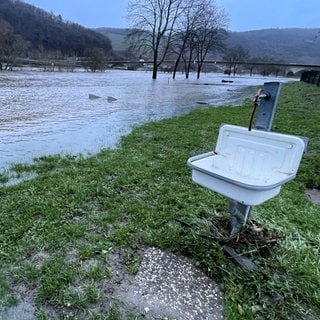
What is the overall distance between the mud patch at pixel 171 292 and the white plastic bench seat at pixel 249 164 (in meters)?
0.66

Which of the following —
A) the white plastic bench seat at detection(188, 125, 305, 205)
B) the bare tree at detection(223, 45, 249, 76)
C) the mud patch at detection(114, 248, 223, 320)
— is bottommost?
the bare tree at detection(223, 45, 249, 76)

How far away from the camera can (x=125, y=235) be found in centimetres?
255

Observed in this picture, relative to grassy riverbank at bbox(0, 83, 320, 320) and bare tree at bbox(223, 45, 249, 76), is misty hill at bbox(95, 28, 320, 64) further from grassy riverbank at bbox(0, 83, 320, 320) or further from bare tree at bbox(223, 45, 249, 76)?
grassy riverbank at bbox(0, 83, 320, 320)

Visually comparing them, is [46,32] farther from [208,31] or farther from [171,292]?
[171,292]

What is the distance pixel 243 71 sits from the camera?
239 ft

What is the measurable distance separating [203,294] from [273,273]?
22.0 inches

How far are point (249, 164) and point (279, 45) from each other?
133 metres

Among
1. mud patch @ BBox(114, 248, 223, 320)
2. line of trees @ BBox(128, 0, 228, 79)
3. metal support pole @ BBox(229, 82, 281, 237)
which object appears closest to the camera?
mud patch @ BBox(114, 248, 223, 320)

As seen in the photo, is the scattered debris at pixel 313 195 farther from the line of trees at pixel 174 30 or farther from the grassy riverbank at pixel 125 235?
the line of trees at pixel 174 30

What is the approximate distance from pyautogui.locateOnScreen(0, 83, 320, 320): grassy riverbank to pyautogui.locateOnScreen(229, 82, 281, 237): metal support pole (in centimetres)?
20

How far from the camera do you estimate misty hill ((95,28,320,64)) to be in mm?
93725

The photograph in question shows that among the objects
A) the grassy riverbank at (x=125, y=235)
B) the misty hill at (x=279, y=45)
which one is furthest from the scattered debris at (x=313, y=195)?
the misty hill at (x=279, y=45)

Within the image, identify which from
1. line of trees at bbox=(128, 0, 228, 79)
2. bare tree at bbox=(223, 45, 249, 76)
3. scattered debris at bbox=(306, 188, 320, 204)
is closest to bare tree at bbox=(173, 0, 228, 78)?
line of trees at bbox=(128, 0, 228, 79)

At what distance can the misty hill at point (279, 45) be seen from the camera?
307 ft
